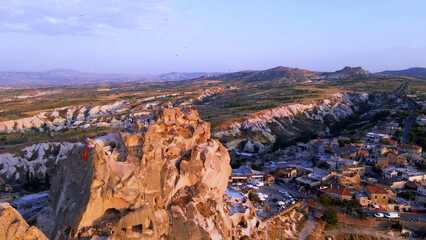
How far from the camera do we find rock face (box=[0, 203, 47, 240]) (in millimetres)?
11203

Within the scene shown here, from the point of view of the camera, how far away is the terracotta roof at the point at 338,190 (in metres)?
27.5

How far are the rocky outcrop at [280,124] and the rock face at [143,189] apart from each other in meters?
30.6

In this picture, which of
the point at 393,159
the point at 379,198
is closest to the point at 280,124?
the point at 393,159

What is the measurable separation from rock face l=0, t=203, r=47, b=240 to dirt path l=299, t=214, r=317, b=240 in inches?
734

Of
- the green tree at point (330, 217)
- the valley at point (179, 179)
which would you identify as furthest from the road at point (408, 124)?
the green tree at point (330, 217)

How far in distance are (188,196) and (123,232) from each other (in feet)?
13.4

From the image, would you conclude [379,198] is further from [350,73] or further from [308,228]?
[350,73]

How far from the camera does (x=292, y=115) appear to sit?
69875mm

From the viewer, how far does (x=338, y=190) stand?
92.4ft

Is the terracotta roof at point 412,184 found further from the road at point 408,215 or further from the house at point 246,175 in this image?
the house at point 246,175

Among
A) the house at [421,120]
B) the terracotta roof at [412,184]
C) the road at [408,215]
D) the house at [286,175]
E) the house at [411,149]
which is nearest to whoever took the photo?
the road at [408,215]

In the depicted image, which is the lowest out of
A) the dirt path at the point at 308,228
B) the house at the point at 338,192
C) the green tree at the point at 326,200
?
the dirt path at the point at 308,228

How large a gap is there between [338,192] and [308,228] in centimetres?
583

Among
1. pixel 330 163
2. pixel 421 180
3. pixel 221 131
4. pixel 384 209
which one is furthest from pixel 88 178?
pixel 221 131
